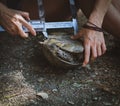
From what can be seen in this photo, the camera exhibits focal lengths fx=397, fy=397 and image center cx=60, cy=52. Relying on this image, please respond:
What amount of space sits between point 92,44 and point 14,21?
343 millimetres

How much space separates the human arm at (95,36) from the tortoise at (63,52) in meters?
0.05

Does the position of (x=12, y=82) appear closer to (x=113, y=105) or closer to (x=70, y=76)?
(x=70, y=76)

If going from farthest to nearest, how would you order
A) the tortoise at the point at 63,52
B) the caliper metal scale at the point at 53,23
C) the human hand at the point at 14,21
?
the caliper metal scale at the point at 53,23, the tortoise at the point at 63,52, the human hand at the point at 14,21

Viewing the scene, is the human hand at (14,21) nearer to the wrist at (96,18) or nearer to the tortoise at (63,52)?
the tortoise at (63,52)

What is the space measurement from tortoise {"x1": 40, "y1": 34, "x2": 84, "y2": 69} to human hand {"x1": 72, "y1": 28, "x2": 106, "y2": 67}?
0.18 ft

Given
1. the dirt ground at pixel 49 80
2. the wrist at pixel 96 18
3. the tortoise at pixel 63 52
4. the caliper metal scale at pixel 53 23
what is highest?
the wrist at pixel 96 18

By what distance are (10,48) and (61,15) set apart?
31 centimetres

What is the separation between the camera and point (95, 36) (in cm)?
171

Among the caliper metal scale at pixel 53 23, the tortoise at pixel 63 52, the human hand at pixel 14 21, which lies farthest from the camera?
the caliper metal scale at pixel 53 23

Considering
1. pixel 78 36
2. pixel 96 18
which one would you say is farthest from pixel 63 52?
pixel 96 18

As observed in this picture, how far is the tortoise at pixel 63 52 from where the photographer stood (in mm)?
1744

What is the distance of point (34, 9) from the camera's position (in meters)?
1.99

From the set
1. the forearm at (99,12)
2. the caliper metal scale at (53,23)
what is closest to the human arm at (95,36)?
the forearm at (99,12)

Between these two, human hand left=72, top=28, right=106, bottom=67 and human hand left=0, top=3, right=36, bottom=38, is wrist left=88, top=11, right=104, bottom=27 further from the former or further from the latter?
human hand left=0, top=3, right=36, bottom=38
